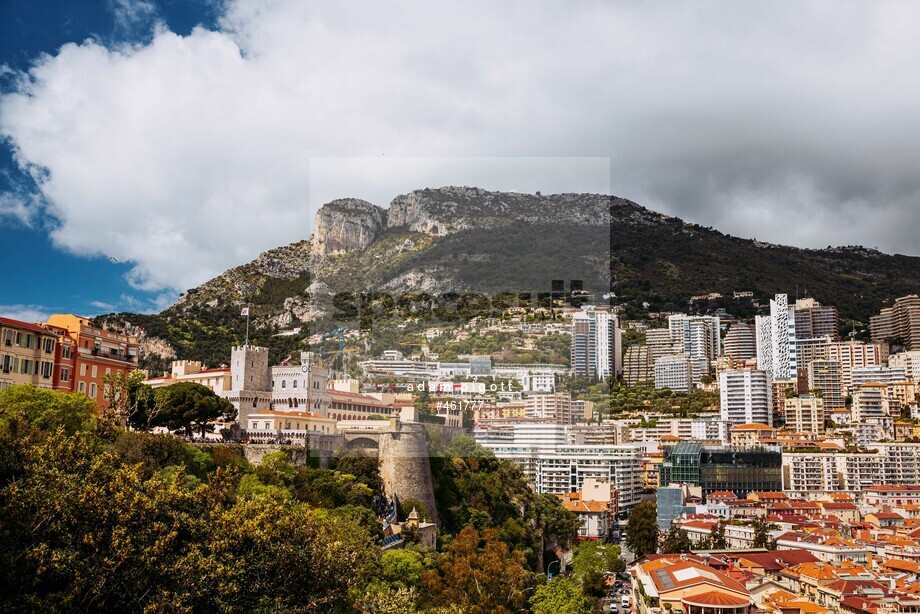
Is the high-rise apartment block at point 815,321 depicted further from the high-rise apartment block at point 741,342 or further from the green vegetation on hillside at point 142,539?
the green vegetation on hillside at point 142,539

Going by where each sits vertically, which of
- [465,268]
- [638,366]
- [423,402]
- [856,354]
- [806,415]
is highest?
[465,268]

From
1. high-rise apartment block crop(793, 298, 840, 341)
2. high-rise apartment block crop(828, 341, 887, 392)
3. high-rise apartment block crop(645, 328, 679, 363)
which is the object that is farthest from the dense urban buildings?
high-rise apartment block crop(793, 298, 840, 341)

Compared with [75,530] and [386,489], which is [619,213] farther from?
[75,530]

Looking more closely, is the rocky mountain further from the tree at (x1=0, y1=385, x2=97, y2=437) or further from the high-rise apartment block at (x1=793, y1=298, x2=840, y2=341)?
the tree at (x1=0, y1=385, x2=97, y2=437)

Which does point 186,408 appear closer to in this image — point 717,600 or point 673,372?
point 717,600

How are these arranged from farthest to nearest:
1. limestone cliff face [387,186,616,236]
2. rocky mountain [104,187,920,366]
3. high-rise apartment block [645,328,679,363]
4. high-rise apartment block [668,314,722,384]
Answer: high-rise apartment block [645,328,679,363]
high-rise apartment block [668,314,722,384]
limestone cliff face [387,186,616,236]
rocky mountain [104,187,920,366]

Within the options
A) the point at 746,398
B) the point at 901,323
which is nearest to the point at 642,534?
the point at 746,398
